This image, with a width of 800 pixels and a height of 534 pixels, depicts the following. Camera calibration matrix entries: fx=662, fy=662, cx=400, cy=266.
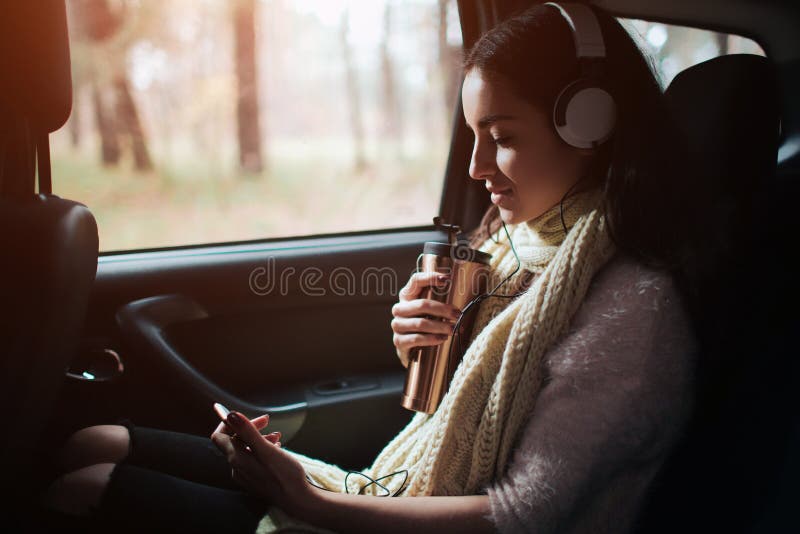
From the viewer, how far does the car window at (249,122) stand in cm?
210

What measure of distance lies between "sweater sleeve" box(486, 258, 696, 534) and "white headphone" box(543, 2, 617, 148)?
21 cm

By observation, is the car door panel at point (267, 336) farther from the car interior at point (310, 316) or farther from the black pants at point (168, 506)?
the black pants at point (168, 506)

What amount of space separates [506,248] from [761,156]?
47cm

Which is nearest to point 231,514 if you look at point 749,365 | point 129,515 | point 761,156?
point 129,515

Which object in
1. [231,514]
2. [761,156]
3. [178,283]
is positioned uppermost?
[761,156]

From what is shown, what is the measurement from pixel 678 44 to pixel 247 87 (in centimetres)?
227

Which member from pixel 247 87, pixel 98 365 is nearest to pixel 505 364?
pixel 98 365

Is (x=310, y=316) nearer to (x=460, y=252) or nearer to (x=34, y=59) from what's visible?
(x=460, y=252)

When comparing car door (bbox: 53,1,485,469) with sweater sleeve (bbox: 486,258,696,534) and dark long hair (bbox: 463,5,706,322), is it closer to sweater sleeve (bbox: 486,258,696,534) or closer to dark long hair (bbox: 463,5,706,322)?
dark long hair (bbox: 463,5,706,322)

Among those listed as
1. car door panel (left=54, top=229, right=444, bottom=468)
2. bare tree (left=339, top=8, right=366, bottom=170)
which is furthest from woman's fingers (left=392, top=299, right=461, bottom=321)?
bare tree (left=339, top=8, right=366, bottom=170)

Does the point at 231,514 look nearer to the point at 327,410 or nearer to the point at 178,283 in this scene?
the point at 327,410

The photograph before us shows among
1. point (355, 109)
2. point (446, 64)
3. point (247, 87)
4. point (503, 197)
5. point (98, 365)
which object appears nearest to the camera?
point (503, 197)

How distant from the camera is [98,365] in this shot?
1.57 meters

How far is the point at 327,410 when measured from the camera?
5.57 feet
